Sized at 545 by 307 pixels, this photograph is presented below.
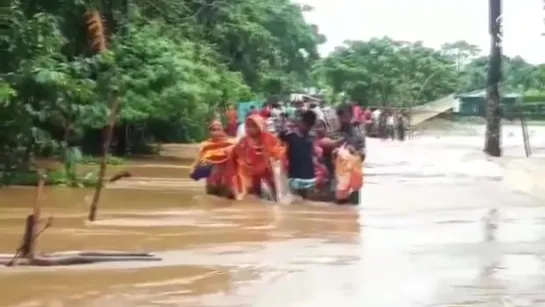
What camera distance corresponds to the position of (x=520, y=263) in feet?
33.4

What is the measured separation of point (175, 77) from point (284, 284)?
15017 millimetres

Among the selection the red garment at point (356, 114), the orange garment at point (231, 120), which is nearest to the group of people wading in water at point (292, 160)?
the red garment at point (356, 114)

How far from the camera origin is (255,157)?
15.8 meters

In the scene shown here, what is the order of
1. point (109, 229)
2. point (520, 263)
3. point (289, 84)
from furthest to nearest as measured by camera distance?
point (289, 84), point (109, 229), point (520, 263)

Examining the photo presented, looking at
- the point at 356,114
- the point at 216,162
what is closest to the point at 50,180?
the point at 216,162

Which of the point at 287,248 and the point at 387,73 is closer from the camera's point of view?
the point at 287,248

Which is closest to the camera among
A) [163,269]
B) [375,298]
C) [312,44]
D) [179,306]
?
[179,306]

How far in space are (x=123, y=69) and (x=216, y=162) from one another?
247 inches

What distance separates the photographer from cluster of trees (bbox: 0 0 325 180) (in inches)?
630

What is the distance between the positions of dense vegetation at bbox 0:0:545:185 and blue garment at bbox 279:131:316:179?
2640mm

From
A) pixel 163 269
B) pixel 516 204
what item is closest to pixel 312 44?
pixel 516 204

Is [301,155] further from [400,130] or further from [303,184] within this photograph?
[400,130]

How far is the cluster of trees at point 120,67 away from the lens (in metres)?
16.0

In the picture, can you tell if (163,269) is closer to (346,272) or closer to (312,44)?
(346,272)
